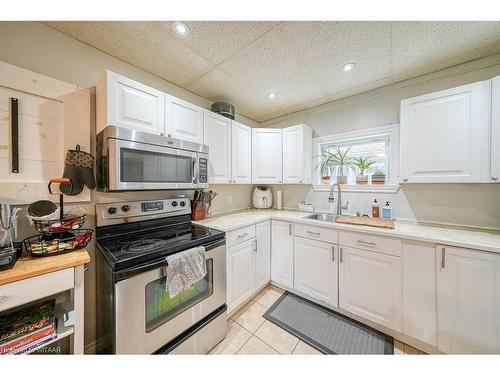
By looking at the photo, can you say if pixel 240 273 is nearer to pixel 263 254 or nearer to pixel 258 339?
pixel 263 254

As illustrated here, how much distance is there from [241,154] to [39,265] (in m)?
1.86

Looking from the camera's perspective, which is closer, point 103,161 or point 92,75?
point 103,161

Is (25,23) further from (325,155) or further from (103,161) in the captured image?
(325,155)

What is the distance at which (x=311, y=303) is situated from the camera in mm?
1862

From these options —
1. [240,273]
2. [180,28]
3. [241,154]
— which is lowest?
[240,273]

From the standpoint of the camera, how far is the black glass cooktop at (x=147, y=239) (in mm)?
1010

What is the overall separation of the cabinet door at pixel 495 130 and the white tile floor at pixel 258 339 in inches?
58.3

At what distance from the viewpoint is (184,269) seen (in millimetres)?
1152

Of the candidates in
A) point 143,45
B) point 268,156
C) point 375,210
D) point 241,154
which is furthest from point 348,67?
point 143,45

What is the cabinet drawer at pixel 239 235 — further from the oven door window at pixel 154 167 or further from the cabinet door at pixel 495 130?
the cabinet door at pixel 495 130

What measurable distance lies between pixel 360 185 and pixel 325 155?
0.61 m

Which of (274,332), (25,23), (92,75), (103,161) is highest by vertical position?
(25,23)

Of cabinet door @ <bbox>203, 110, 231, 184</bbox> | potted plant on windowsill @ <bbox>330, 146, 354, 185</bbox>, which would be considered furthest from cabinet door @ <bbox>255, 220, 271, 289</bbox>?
potted plant on windowsill @ <bbox>330, 146, 354, 185</bbox>
